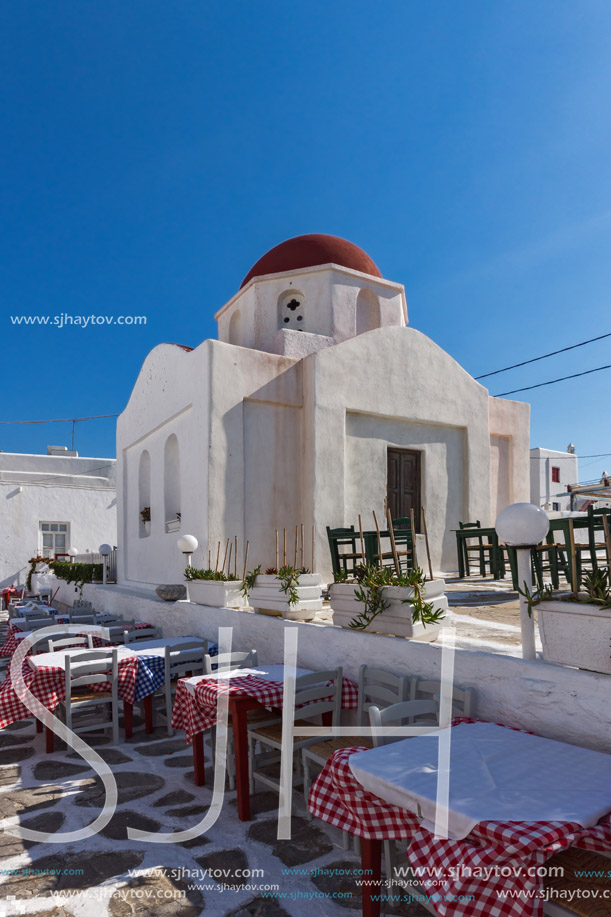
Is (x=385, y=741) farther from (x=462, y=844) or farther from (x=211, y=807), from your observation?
(x=211, y=807)

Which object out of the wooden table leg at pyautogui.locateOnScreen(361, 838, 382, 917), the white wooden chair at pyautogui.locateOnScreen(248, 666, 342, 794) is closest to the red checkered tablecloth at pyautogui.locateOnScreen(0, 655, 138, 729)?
the white wooden chair at pyautogui.locateOnScreen(248, 666, 342, 794)

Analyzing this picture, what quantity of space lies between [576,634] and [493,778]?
1155 millimetres

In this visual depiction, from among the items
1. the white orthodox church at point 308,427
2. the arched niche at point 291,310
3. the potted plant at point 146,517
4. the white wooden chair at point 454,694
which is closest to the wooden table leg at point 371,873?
the white wooden chair at point 454,694

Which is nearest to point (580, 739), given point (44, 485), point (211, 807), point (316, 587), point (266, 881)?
point (266, 881)

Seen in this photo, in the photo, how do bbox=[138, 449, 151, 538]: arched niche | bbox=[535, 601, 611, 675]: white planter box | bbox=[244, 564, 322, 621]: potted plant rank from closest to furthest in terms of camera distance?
bbox=[535, 601, 611, 675]: white planter box, bbox=[244, 564, 322, 621]: potted plant, bbox=[138, 449, 151, 538]: arched niche

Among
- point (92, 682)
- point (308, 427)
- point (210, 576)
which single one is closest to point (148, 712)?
point (92, 682)

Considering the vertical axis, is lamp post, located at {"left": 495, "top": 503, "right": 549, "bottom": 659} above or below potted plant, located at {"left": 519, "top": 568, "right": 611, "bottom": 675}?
above

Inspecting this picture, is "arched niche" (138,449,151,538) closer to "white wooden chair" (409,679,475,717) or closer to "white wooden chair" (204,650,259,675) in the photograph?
"white wooden chair" (204,650,259,675)

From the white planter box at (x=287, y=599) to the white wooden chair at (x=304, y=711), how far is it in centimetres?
141

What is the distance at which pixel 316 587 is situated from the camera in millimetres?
6082

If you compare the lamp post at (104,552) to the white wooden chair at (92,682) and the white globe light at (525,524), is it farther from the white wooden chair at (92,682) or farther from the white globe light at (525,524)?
the white globe light at (525,524)

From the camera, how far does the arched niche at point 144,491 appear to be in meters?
12.9

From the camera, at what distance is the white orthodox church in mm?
9398

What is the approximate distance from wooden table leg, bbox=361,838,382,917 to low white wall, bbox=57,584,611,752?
1.27 metres
